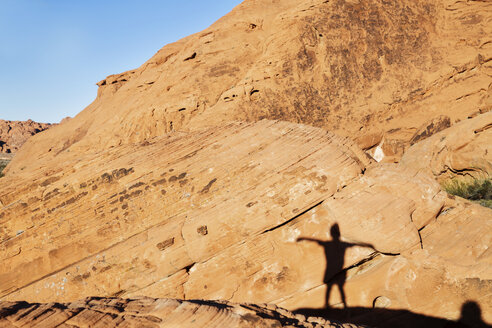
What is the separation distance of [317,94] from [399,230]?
5858mm

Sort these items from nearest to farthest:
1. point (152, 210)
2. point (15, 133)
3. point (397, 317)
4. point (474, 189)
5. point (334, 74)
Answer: point (397, 317) → point (152, 210) → point (474, 189) → point (334, 74) → point (15, 133)

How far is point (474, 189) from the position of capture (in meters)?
7.64

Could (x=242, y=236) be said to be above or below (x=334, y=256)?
above

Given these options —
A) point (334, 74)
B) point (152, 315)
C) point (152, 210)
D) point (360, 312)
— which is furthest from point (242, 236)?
point (334, 74)

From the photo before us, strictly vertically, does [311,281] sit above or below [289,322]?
below

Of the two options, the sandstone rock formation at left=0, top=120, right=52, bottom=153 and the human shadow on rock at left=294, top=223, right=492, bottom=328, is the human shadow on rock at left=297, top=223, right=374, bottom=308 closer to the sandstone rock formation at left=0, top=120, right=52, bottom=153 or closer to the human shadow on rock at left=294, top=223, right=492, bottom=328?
the human shadow on rock at left=294, top=223, right=492, bottom=328

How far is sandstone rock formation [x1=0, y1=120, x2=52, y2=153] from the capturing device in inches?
1923

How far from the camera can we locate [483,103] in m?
10.2

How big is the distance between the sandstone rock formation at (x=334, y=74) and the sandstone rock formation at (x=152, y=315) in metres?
6.16

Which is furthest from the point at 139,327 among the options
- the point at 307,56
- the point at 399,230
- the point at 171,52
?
the point at 171,52

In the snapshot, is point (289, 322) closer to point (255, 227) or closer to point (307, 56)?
point (255, 227)

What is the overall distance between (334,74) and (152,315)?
8966 mm

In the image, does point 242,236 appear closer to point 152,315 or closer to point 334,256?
point 334,256

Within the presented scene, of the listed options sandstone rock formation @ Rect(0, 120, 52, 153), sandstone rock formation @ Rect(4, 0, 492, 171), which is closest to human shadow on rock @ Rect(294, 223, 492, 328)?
sandstone rock formation @ Rect(4, 0, 492, 171)
